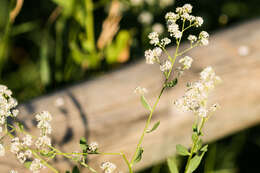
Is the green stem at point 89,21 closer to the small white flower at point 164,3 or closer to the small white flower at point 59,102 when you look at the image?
the small white flower at point 59,102

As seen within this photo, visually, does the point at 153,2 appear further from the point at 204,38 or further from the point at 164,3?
the point at 204,38

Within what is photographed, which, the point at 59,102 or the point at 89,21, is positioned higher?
the point at 89,21

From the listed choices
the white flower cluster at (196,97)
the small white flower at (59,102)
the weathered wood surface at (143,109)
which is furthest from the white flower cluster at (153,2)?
the white flower cluster at (196,97)

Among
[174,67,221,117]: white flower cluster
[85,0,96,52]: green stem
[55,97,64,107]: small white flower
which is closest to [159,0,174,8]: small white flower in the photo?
[85,0,96,52]: green stem

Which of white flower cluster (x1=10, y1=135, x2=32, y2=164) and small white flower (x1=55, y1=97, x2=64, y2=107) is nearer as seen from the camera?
white flower cluster (x1=10, y1=135, x2=32, y2=164)

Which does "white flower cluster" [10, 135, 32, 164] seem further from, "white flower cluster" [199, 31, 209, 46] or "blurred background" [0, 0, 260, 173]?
"blurred background" [0, 0, 260, 173]

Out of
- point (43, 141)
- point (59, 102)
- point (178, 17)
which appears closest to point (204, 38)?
point (178, 17)

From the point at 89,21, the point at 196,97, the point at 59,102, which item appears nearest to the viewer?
the point at 196,97
